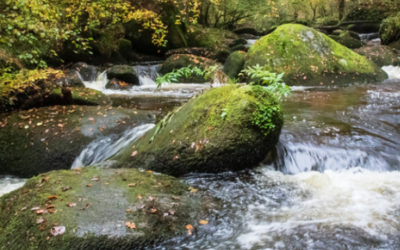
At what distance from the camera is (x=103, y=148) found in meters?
5.31

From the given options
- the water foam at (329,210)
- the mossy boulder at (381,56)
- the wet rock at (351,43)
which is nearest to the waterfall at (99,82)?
the water foam at (329,210)

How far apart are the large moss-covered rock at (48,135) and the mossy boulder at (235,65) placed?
6.22m

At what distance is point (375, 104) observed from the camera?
7.41m

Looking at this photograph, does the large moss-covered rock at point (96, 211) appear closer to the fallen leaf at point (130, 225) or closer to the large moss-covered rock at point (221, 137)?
the fallen leaf at point (130, 225)

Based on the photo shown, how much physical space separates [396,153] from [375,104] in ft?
10.7

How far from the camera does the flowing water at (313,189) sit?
2.76 meters

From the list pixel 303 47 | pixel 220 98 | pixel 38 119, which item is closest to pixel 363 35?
pixel 303 47

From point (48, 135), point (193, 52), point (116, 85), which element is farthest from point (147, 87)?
point (48, 135)

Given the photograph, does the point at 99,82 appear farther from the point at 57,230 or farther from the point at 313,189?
the point at 313,189

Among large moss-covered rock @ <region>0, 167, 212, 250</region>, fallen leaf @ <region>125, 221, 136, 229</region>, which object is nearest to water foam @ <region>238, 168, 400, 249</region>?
large moss-covered rock @ <region>0, 167, 212, 250</region>

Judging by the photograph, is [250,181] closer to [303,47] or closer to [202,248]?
[202,248]

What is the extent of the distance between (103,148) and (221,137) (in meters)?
→ 2.55

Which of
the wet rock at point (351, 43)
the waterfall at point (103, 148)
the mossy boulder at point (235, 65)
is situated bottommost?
the waterfall at point (103, 148)

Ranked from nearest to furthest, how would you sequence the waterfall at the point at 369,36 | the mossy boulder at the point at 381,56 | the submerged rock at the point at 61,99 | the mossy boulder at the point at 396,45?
the submerged rock at the point at 61,99, the mossy boulder at the point at 381,56, the mossy boulder at the point at 396,45, the waterfall at the point at 369,36
